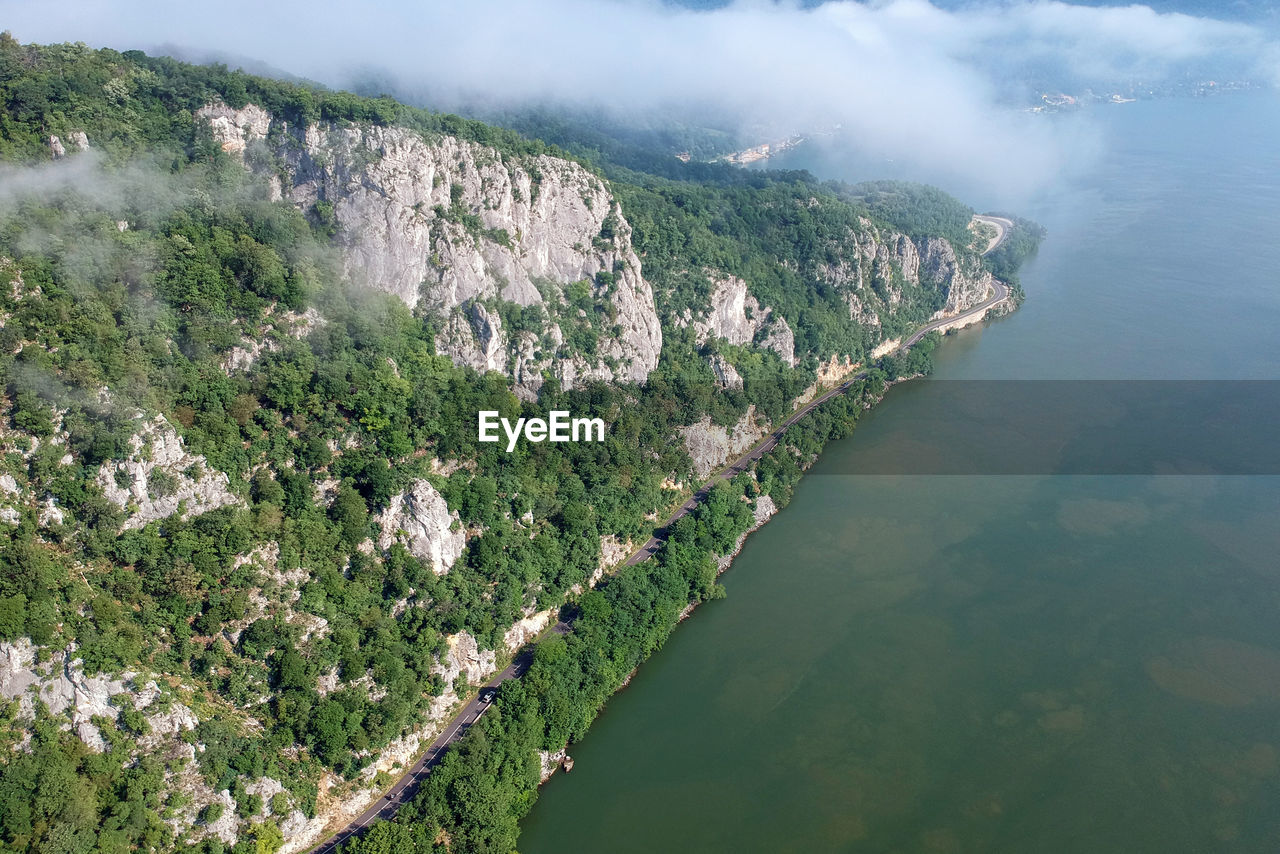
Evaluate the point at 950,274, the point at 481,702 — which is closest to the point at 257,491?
the point at 481,702

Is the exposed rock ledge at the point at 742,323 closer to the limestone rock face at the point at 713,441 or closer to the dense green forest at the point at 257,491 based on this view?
the limestone rock face at the point at 713,441

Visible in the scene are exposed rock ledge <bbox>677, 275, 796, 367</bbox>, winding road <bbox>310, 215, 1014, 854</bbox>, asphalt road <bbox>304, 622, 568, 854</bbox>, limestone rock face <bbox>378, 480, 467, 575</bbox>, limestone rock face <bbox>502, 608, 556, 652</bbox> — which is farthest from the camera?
exposed rock ledge <bbox>677, 275, 796, 367</bbox>

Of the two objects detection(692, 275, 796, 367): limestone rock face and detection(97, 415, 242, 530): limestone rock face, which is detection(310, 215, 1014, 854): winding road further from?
detection(97, 415, 242, 530): limestone rock face

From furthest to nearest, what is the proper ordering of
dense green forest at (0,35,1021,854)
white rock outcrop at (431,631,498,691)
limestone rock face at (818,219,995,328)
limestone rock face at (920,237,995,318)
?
limestone rock face at (920,237,995,318), limestone rock face at (818,219,995,328), white rock outcrop at (431,631,498,691), dense green forest at (0,35,1021,854)

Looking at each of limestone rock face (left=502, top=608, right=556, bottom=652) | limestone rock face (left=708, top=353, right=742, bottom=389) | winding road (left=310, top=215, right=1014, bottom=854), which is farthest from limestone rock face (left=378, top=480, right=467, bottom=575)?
limestone rock face (left=708, top=353, right=742, bottom=389)

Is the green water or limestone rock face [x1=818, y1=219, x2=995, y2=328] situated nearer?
the green water

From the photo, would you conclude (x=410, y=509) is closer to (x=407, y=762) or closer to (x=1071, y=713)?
(x=407, y=762)

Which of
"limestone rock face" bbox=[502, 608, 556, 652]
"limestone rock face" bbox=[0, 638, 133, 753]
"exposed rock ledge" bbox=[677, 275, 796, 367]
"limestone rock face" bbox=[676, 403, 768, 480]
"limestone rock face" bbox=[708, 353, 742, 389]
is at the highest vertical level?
"exposed rock ledge" bbox=[677, 275, 796, 367]
